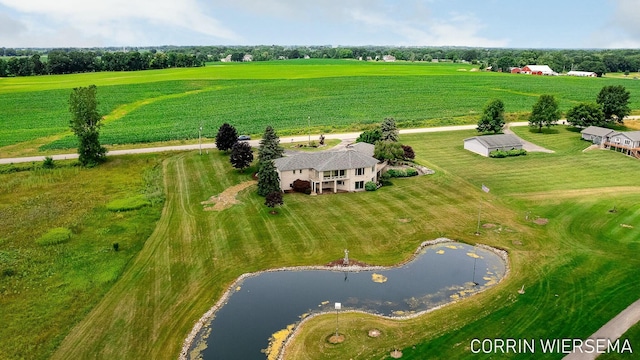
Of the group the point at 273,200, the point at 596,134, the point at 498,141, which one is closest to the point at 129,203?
the point at 273,200

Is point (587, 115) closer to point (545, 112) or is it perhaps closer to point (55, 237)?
point (545, 112)

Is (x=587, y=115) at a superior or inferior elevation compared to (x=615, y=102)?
inferior

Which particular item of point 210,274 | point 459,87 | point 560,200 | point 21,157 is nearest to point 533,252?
point 560,200

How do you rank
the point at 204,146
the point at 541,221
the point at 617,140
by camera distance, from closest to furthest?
the point at 541,221
the point at 617,140
the point at 204,146

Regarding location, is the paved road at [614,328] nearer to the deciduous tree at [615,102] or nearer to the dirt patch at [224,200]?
the dirt patch at [224,200]

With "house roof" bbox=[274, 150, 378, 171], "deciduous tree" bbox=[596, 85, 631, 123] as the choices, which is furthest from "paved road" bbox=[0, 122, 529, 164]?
"house roof" bbox=[274, 150, 378, 171]

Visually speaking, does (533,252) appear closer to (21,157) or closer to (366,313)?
(366,313)

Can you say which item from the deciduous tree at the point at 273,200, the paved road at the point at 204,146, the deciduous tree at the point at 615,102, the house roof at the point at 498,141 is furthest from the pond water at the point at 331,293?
the deciduous tree at the point at 615,102
